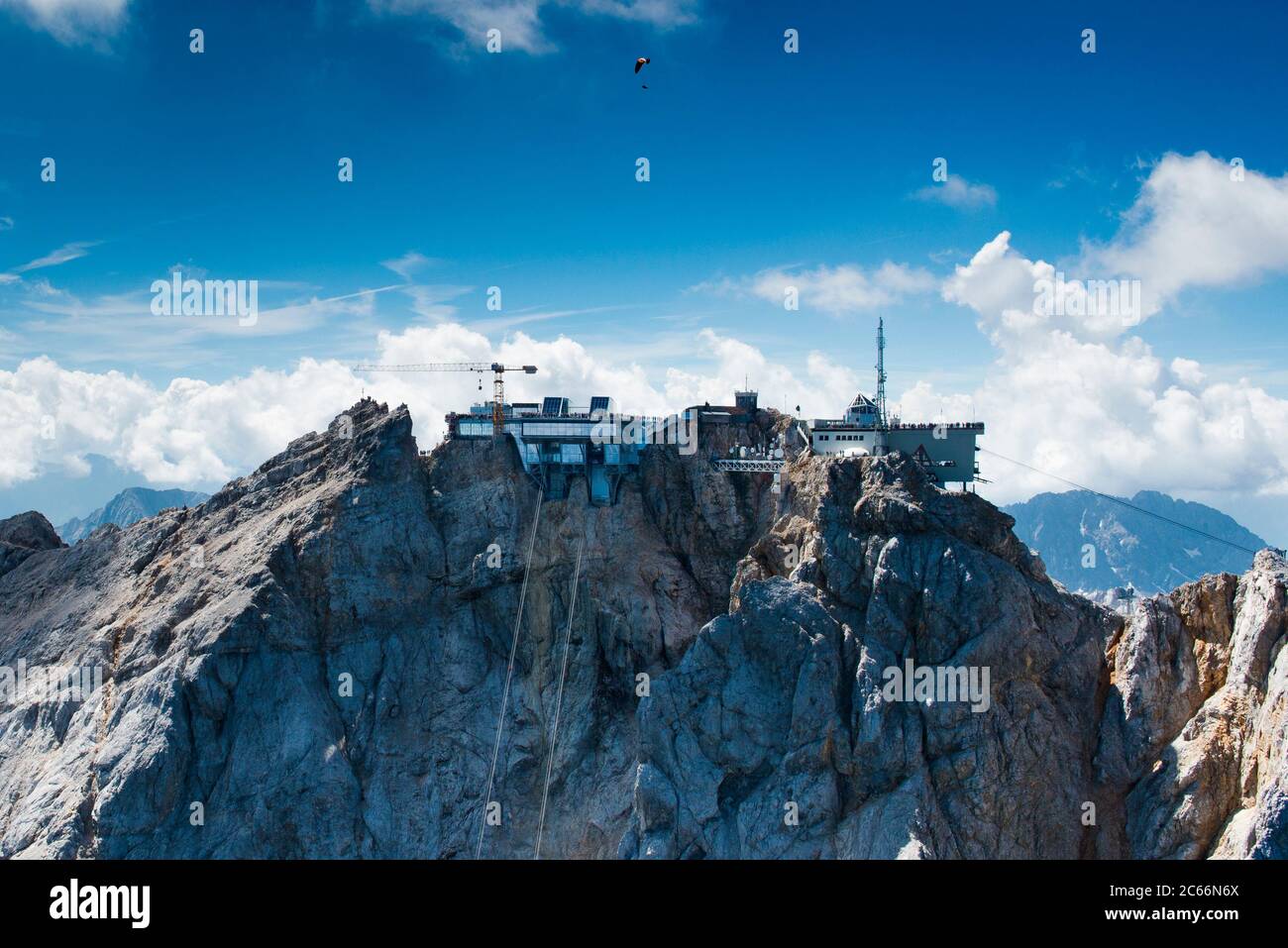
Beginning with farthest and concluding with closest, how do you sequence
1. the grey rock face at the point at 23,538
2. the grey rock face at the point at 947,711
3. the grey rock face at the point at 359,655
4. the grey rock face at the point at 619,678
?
the grey rock face at the point at 23,538 < the grey rock face at the point at 359,655 < the grey rock face at the point at 619,678 < the grey rock face at the point at 947,711

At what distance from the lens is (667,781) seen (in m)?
86.8

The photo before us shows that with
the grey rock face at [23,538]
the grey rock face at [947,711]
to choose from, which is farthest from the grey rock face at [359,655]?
the grey rock face at [947,711]

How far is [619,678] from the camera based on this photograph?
10538 centimetres

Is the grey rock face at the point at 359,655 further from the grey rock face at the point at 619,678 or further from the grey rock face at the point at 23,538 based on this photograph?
the grey rock face at the point at 23,538

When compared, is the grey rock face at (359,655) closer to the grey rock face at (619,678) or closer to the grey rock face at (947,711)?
the grey rock face at (619,678)

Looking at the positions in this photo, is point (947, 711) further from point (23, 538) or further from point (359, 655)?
point (23, 538)

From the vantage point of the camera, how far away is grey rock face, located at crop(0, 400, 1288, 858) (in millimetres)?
81562

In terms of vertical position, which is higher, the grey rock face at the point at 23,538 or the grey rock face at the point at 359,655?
the grey rock face at the point at 23,538

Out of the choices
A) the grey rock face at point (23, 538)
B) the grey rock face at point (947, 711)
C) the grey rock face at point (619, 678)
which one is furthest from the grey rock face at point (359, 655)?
the grey rock face at point (947, 711)

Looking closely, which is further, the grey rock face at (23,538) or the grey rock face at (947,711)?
the grey rock face at (23,538)

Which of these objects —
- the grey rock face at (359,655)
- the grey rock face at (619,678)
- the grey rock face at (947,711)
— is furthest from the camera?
the grey rock face at (359,655)

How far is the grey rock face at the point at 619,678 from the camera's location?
81562mm

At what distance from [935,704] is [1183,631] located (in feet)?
71.2

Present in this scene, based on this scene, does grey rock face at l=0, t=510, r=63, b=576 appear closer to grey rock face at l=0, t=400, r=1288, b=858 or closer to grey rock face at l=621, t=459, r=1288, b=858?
grey rock face at l=0, t=400, r=1288, b=858
